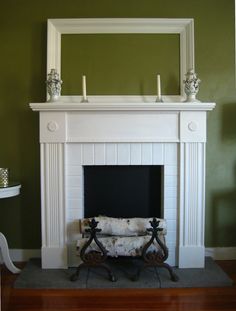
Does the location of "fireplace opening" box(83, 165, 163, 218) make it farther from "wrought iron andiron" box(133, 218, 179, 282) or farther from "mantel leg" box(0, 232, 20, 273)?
"mantel leg" box(0, 232, 20, 273)

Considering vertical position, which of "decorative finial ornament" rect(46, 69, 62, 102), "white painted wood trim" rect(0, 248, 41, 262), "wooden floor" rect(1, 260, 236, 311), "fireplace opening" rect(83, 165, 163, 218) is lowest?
"wooden floor" rect(1, 260, 236, 311)

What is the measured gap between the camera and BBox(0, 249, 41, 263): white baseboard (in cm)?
277

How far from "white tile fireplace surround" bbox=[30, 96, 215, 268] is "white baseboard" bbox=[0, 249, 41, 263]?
0.28 meters

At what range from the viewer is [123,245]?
2391 millimetres

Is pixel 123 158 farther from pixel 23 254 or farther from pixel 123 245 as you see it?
pixel 23 254

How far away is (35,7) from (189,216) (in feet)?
7.43

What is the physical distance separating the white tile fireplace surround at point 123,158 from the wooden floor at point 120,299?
38 centimetres

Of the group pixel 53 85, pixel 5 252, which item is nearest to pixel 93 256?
pixel 5 252

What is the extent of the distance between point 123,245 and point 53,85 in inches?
55.7

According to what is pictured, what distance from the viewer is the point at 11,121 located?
2719 mm

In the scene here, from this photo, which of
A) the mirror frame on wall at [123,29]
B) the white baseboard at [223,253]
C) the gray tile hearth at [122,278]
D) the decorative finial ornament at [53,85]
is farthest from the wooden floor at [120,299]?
the mirror frame on wall at [123,29]

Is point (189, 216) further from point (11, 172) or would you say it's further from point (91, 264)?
point (11, 172)

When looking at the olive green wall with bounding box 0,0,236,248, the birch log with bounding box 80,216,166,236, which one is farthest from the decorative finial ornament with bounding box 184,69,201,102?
the birch log with bounding box 80,216,166,236

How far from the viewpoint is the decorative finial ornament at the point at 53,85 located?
2.49 m
